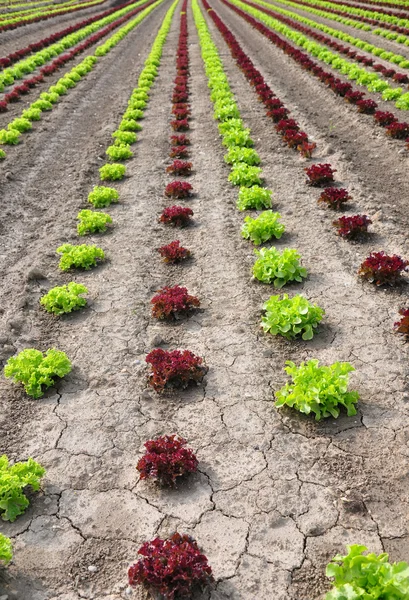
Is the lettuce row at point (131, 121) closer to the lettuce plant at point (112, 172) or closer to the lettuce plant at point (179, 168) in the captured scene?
the lettuce plant at point (112, 172)

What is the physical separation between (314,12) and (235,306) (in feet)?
156

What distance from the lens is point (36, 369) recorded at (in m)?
6.95

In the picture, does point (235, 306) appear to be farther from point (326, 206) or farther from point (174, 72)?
point (174, 72)

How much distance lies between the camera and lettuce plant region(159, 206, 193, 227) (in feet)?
37.2

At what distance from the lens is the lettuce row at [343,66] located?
62.9ft

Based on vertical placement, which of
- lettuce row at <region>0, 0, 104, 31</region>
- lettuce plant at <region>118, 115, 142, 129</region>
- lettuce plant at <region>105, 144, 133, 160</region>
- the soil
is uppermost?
lettuce row at <region>0, 0, 104, 31</region>

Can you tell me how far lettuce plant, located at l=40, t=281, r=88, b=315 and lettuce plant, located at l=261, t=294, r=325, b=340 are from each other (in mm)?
3074

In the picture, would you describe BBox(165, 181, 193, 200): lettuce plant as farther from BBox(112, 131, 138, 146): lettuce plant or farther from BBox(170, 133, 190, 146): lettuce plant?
BBox(112, 131, 138, 146): lettuce plant

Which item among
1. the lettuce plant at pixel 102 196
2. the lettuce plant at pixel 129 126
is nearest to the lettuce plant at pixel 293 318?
the lettuce plant at pixel 102 196

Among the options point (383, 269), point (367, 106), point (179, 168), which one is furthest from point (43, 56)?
point (383, 269)

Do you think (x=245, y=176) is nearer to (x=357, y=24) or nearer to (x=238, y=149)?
(x=238, y=149)

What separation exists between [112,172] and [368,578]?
1169cm

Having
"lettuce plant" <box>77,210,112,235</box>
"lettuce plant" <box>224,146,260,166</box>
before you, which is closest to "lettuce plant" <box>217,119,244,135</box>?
"lettuce plant" <box>224,146,260,166</box>

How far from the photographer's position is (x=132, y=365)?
24.5 feet
